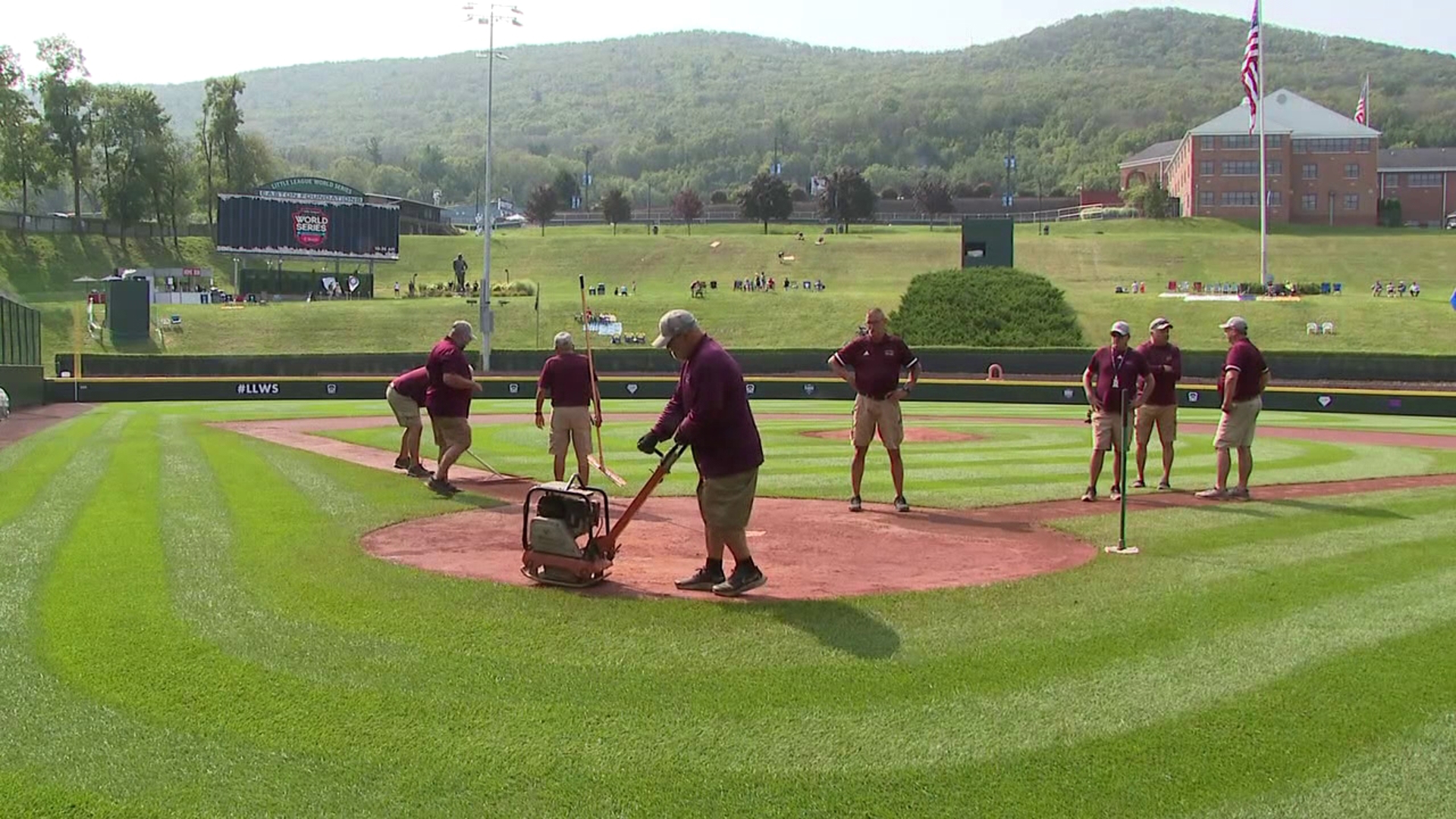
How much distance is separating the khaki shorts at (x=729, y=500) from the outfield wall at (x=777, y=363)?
38.4m

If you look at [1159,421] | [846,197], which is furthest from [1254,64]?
[846,197]

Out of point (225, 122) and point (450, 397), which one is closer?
point (450, 397)

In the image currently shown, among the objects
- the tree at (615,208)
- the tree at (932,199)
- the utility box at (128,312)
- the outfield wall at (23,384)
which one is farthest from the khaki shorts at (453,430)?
the tree at (932,199)

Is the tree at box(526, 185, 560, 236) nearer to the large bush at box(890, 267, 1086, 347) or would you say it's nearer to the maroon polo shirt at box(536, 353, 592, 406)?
the large bush at box(890, 267, 1086, 347)

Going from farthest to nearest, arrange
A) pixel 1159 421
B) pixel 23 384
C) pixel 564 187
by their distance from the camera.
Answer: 1. pixel 564 187
2. pixel 23 384
3. pixel 1159 421

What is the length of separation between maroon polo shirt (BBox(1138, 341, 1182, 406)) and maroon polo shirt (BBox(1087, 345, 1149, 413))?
0.36 m

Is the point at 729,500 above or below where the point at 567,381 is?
below

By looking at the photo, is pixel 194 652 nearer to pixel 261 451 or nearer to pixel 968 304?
pixel 261 451

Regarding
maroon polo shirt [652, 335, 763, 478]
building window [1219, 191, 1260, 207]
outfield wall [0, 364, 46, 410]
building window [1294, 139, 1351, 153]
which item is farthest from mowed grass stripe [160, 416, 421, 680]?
building window [1294, 139, 1351, 153]

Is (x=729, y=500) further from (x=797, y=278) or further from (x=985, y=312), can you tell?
(x=797, y=278)

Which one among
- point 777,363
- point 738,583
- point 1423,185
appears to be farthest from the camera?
point 1423,185

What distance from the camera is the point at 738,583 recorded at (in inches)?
340

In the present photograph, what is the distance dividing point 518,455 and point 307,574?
10.4 metres

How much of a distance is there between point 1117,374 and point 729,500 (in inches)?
285
